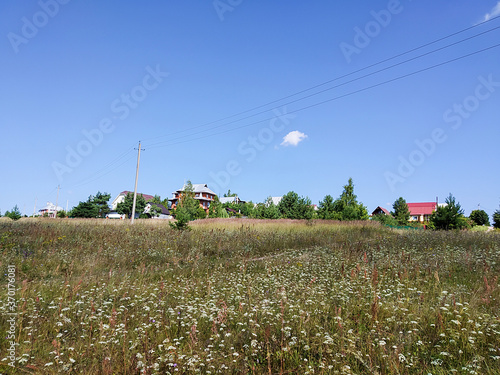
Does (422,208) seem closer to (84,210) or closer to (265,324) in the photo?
(84,210)

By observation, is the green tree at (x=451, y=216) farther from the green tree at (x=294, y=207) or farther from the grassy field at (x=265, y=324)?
the green tree at (x=294, y=207)

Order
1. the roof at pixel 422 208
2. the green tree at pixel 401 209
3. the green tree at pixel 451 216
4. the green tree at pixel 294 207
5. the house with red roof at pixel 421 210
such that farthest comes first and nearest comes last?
1. the roof at pixel 422 208
2. the house with red roof at pixel 421 210
3. the green tree at pixel 401 209
4. the green tree at pixel 294 207
5. the green tree at pixel 451 216

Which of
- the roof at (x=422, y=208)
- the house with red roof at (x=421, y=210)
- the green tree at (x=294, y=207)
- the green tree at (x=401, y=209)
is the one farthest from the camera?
the roof at (x=422, y=208)

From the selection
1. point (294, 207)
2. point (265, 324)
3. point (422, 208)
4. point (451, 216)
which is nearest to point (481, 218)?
point (422, 208)

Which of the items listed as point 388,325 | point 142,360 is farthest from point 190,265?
point 388,325

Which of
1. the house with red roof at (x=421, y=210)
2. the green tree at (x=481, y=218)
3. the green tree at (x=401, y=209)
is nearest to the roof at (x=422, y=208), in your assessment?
the house with red roof at (x=421, y=210)

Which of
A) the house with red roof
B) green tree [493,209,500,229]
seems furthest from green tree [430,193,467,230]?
the house with red roof

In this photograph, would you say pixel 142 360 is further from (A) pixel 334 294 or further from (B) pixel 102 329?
(A) pixel 334 294

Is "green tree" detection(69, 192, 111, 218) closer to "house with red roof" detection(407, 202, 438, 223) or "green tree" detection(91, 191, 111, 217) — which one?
"green tree" detection(91, 191, 111, 217)

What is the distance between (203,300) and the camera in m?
4.88

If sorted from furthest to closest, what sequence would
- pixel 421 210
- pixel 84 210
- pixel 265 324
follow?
pixel 421 210
pixel 84 210
pixel 265 324

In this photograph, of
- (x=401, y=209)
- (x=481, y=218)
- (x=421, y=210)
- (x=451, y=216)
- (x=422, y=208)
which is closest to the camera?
(x=451, y=216)

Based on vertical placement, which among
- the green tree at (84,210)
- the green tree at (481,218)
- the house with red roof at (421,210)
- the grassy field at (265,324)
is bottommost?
the grassy field at (265,324)

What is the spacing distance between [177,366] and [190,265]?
5.89 meters
